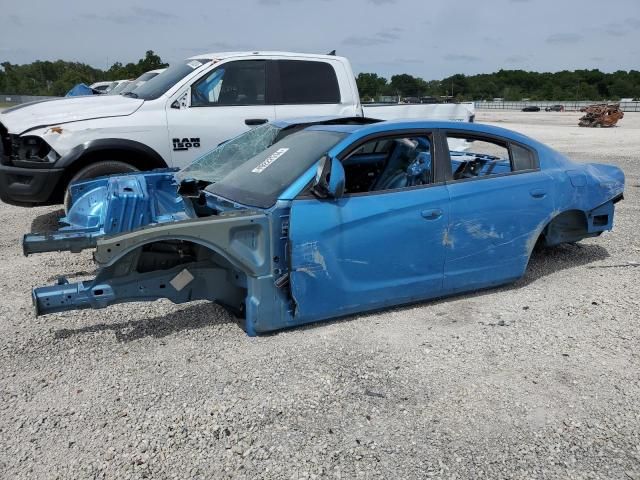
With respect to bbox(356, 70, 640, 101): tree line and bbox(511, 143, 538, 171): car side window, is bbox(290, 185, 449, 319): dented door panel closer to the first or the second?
bbox(511, 143, 538, 171): car side window

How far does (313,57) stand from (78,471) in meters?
6.12

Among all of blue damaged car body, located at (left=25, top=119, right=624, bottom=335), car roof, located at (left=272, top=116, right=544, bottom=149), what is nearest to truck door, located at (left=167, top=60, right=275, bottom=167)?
blue damaged car body, located at (left=25, top=119, right=624, bottom=335)

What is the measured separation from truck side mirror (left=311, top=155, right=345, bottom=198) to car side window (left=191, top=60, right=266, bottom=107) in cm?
352

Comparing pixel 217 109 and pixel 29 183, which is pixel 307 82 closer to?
pixel 217 109

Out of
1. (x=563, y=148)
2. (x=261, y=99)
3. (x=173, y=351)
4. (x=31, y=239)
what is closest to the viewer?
(x=173, y=351)

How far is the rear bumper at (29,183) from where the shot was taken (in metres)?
6.22

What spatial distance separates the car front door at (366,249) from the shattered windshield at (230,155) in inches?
51.0

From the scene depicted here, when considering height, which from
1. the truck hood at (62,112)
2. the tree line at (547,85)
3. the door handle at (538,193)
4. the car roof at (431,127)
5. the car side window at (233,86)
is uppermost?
A: the tree line at (547,85)

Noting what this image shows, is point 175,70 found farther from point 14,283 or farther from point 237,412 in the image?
point 237,412

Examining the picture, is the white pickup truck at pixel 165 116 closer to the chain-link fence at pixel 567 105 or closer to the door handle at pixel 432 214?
the door handle at pixel 432 214

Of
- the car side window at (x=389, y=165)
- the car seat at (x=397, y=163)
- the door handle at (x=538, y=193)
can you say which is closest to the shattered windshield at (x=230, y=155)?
the car side window at (x=389, y=165)

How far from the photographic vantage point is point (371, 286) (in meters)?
4.15

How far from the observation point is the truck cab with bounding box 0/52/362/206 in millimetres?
6277

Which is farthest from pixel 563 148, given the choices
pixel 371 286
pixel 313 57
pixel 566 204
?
pixel 371 286
